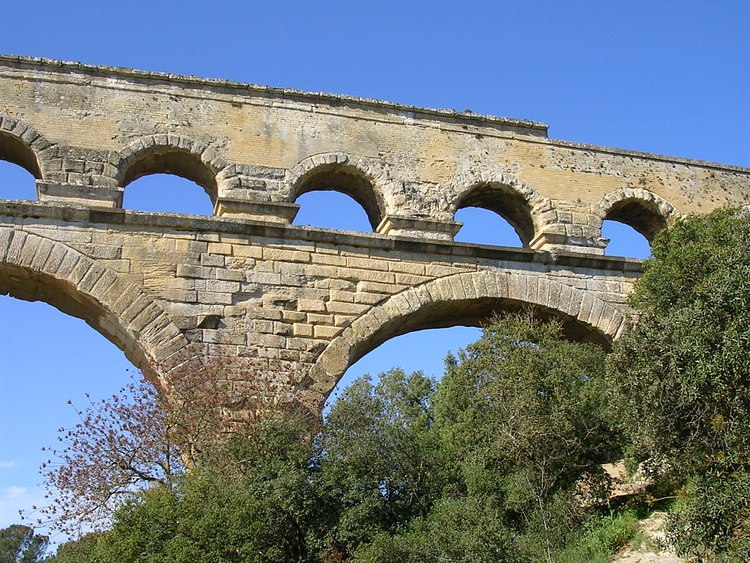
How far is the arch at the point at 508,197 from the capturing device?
41.8ft

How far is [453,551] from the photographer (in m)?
8.09

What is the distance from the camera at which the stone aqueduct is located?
10516mm

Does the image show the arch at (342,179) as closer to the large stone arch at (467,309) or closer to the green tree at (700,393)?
the large stone arch at (467,309)

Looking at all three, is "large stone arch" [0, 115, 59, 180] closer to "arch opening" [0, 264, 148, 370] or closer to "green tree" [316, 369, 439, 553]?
"arch opening" [0, 264, 148, 370]

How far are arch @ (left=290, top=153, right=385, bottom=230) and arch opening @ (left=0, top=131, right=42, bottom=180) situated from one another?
3.14m

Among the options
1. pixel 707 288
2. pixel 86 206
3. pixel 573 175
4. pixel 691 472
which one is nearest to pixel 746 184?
pixel 573 175

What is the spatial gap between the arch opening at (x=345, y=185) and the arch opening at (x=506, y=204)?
116cm

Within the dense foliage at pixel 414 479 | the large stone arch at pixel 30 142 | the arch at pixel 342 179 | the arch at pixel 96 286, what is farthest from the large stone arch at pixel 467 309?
the large stone arch at pixel 30 142

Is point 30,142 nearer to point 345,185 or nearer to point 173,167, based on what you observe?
point 173,167

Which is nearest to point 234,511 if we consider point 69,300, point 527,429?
point 527,429

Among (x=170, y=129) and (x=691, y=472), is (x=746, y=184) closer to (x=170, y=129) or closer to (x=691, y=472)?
(x=691, y=472)

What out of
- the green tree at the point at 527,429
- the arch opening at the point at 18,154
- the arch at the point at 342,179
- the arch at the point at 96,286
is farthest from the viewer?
the arch at the point at 342,179

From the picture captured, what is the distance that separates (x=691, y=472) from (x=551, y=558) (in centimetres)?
143

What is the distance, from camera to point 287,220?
11680mm
